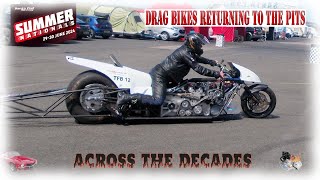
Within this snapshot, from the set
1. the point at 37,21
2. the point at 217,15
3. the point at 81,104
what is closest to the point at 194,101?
the point at 81,104

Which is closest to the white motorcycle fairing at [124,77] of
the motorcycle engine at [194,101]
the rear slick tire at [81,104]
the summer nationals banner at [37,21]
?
the rear slick tire at [81,104]

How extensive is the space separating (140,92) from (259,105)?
8.15 ft

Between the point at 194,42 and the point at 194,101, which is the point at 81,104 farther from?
the point at 194,42

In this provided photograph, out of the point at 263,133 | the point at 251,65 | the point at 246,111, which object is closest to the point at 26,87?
the point at 246,111

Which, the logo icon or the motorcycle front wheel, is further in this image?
the motorcycle front wheel

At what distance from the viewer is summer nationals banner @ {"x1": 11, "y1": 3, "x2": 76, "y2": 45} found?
1152 inches

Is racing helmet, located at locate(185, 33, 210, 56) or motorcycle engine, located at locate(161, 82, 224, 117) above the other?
racing helmet, located at locate(185, 33, 210, 56)

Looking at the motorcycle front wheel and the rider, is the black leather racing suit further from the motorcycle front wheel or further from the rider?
the motorcycle front wheel

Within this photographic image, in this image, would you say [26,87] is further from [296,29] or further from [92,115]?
[296,29]

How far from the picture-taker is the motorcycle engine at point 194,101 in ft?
31.9

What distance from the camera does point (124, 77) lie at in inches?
386

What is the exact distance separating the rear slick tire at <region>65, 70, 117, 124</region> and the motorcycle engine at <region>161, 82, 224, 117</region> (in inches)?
40.9

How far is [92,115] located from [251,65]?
15.0 metres

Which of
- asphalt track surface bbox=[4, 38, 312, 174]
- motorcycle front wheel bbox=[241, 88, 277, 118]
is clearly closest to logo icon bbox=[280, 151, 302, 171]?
asphalt track surface bbox=[4, 38, 312, 174]
